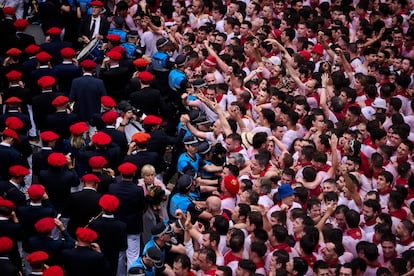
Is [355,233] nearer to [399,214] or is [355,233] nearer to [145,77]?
[399,214]

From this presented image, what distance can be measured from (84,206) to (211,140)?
106 inches

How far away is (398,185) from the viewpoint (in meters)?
10.4

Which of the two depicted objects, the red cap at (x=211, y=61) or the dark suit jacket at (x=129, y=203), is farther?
the red cap at (x=211, y=61)

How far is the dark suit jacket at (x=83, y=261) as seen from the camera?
347 inches

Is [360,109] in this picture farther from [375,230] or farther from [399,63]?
[375,230]

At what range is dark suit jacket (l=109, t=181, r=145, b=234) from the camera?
9914 millimetres

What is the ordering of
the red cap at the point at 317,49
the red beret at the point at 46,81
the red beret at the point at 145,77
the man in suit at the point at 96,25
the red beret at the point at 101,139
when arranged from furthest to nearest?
the man in suit at the point at 96,25, the red cap at the point at 317,49, the red beret at the point at 145,77, the red beret at the point at 46,81, the red beret at the point at 101,139

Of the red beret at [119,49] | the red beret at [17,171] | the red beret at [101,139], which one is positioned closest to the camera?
the red beret at [17,171]

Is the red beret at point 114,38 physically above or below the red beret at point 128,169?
below

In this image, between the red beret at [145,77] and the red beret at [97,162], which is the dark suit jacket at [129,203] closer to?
the red beret at [97,162]

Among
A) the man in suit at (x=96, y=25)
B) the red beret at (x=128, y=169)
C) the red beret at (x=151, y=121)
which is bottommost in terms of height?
the man in suit at (x=96, y=25)

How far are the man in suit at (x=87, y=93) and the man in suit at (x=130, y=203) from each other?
2663 millimetres

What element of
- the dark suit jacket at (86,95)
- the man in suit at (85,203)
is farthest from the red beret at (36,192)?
the dark suit jacket at (86,95)

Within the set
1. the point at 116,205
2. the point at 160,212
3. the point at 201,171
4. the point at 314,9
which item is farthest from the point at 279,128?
the point at 314,9
